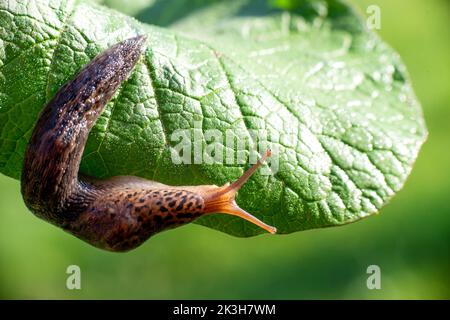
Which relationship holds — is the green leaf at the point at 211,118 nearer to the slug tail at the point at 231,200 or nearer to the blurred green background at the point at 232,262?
the slug tail at the point at 231,200

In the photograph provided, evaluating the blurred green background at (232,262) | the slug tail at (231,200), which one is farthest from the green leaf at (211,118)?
the blurred green background at (232,262)

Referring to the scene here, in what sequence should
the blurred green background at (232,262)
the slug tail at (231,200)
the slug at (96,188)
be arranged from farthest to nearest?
1. the blurred green background at (232,262)
2. the slug tail at (231,200)
3. the slug at (96,188)

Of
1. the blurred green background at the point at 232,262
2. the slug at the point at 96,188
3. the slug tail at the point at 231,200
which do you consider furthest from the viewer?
the blurred green background at the point at 232,262

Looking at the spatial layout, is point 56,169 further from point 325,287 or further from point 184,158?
point 325,287

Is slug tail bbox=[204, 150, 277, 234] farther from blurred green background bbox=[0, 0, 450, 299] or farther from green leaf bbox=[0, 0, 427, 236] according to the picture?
blurred green background bbox=[0, 0, 450, 299]

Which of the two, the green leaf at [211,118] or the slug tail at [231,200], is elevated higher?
the green leaf at [211,118]

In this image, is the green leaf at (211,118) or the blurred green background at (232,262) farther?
the blurred green background at (232,262)
